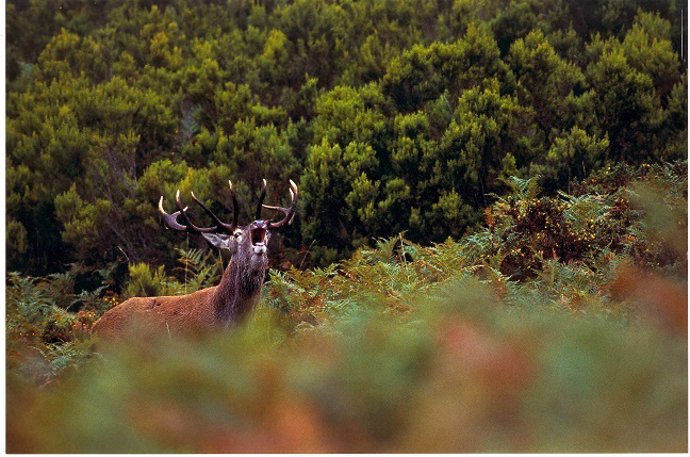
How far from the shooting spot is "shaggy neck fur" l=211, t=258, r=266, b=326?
7504 mm

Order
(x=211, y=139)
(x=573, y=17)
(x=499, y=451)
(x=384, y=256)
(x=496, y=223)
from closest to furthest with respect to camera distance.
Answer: (x=499, y=451)
(x=496, y=223)
(x=384, y=256)
(x=573, y=17)
(x=211, y=139)

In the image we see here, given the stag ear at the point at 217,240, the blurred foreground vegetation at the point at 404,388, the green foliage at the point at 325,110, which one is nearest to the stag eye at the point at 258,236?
the stag ear at the point at 217,240

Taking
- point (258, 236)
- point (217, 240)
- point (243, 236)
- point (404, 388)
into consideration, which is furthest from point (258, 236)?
point (404, 388)

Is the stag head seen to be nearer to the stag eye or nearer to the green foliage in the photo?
the stag eye

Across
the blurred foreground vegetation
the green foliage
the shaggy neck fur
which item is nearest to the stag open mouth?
the shaggy neck fur

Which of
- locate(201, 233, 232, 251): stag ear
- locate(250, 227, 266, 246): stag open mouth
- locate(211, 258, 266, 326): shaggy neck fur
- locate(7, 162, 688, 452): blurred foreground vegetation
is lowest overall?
locate(211, 258, 266, 326): shaggy neck fur

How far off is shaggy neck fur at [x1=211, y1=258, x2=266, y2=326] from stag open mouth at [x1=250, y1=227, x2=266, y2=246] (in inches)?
7.1

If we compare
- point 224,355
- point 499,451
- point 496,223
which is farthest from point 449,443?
point 496,223

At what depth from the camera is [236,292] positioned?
7730 millimetres

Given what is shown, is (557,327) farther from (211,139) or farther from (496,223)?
(211,139)

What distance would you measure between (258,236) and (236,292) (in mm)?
523

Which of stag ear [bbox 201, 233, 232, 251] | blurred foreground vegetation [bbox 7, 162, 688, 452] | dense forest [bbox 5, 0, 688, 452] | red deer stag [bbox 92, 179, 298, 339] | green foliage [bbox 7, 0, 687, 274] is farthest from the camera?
green foliage [bbox 7, 0, 687, 274]

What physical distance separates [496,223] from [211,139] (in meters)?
4.79

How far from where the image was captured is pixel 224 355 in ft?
5.20
